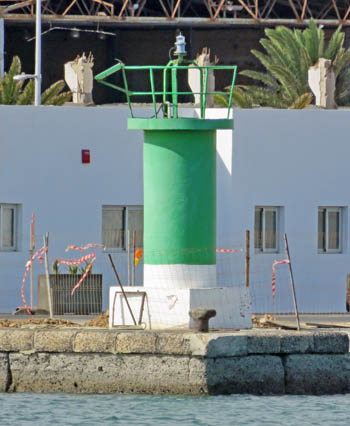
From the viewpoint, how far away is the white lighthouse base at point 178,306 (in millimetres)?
21266

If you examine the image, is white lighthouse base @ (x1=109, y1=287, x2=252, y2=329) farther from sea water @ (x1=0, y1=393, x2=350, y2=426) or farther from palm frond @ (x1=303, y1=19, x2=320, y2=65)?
palm frond @ (x1=303, y1=19, x2=320, y2=65)

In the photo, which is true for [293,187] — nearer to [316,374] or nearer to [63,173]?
[63,173]

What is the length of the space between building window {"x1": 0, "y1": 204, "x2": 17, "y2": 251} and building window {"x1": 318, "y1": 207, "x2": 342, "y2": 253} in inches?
247

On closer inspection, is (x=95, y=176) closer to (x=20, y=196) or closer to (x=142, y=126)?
(x=20, y=196)

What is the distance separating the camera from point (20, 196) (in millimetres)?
30297

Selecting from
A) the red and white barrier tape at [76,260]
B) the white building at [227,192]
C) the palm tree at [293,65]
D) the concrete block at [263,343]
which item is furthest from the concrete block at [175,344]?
the palm tree at [293,65]

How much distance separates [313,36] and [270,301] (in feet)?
64.7

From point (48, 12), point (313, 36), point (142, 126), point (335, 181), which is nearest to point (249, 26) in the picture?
point (48, 12)

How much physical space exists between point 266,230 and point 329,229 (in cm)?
143

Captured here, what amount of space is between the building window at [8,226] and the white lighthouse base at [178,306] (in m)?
8.65

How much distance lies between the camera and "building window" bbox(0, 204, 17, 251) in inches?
1193

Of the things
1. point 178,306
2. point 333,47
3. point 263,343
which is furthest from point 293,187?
point 333,47

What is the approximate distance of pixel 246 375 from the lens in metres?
20.2

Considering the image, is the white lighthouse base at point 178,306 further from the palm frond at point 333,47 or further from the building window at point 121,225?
the palm frond at point 333,47
